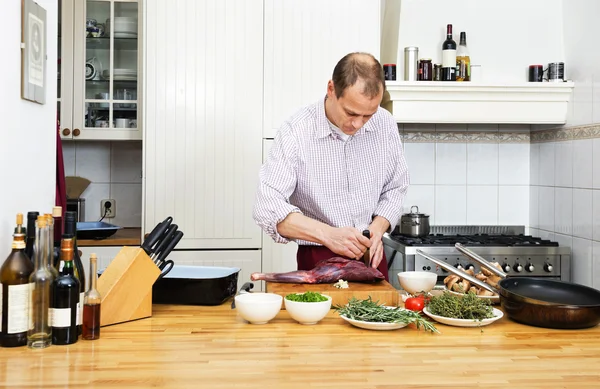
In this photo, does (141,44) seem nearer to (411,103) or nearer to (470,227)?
(411,103)

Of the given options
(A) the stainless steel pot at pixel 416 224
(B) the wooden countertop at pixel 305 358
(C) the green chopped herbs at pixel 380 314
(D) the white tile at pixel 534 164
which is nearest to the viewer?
(B) the wooden countertop at pixel 305 358

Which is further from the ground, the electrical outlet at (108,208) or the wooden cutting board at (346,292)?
the electrical outlet at (108,208)

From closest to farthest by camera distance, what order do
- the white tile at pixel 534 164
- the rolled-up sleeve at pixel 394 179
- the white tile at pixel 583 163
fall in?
the rolled-up sleeve at pixel 394 179 → the white tile at pixel 583 163 → the white tile at pixel 534 164

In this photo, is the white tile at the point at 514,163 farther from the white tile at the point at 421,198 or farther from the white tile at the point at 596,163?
the white tile at the point at 596,163

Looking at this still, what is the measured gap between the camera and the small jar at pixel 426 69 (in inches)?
→ 151

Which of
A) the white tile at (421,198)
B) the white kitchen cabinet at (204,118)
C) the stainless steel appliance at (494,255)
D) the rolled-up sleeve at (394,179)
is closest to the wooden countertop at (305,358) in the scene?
the rolled-up sleeve at (394,179)

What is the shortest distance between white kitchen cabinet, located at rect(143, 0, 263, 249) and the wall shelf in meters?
0.85

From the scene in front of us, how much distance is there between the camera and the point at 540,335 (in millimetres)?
1886

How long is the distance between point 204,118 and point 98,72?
0.85 m

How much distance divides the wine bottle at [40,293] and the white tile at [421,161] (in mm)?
2874

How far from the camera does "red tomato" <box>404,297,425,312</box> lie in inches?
80.4

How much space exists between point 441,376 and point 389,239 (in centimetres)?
248

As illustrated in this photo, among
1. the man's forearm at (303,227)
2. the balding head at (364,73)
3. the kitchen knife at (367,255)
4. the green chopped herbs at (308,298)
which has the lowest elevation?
the green chopped herbs at (308,298)

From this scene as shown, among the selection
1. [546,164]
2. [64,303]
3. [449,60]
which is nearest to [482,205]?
[546,164]
